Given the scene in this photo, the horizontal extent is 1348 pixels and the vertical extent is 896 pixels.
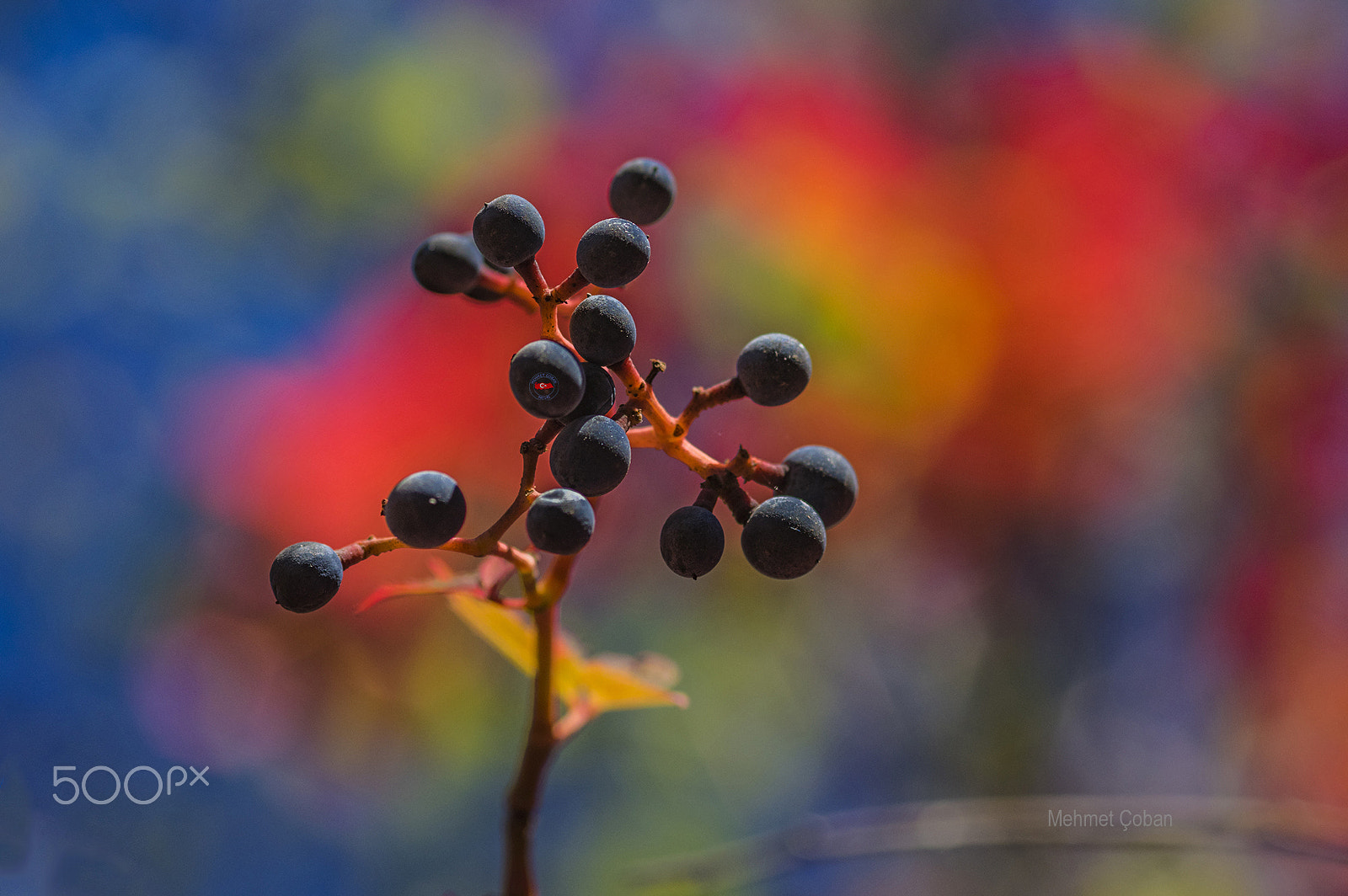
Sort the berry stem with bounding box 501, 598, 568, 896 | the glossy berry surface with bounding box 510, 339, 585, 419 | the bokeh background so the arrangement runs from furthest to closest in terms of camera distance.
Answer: the bokeh background → the berry stem with bounding box 501, 598, 568, 896 → the glossy berry surface with bounding box 510, 339, 585, 419

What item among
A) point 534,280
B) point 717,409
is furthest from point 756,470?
point 717,409

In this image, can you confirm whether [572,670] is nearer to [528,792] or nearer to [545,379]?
[528,792]

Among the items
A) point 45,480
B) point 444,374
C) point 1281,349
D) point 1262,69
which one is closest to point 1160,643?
point 1281,349

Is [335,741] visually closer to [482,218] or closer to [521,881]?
[521,881]

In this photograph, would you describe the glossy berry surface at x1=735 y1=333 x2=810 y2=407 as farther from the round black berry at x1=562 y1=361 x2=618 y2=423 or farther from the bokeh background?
the bokeh background

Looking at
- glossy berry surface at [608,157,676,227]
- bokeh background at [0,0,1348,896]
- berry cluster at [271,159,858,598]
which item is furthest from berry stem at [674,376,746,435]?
bokeh background at [0,0,1348,896]
